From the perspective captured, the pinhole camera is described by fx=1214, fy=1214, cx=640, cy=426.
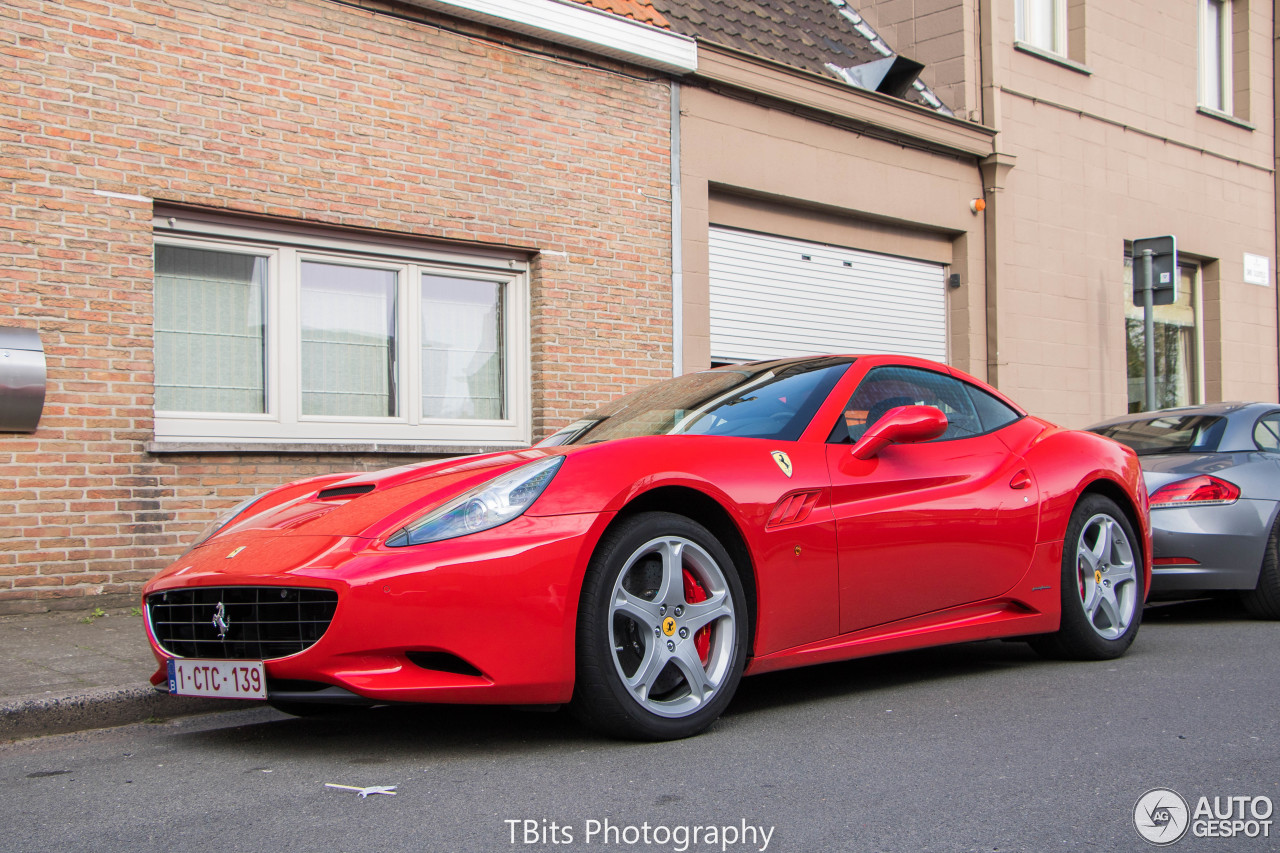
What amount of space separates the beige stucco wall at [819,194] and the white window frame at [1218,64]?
20.0 feet

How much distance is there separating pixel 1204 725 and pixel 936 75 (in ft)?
34.8

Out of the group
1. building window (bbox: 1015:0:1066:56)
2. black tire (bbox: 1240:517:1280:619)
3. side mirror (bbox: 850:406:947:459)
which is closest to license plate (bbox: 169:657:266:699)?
side mirror (bbox: 850:406:947:459)

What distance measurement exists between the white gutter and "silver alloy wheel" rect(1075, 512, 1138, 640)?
18.9 ft

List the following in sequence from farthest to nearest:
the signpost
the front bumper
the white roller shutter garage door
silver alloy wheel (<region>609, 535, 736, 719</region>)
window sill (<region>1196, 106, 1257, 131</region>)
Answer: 1. window sill (<region>1196, 106, 1257, 131</region>)
2. the signpost
3. the white roller shutter garage door
4. silver alloy wheel (<region>609, 535, 736, 719</region>)
5. the front bumper

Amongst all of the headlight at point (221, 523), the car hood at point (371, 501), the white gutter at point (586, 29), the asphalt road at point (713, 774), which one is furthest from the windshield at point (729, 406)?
the white gutter at point (586, 29)

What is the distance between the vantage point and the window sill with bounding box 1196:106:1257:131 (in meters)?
16.4

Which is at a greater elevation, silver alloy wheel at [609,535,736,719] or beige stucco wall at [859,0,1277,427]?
beige stucco wall at [859,0,1277,427]

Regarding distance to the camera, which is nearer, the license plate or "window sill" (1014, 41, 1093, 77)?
the license plate

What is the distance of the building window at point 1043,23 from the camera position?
1426 cm

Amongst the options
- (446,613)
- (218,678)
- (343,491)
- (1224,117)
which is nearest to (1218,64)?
(1224,117)

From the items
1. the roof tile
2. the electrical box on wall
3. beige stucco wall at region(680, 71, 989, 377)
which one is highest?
the roof tile

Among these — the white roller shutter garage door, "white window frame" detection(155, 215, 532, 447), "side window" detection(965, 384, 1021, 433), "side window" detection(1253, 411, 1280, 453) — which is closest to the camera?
"side window" detection(965, 384, 1021, 433)

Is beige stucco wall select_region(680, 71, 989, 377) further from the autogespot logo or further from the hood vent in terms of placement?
the autogespot logo

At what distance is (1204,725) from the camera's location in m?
4.18
